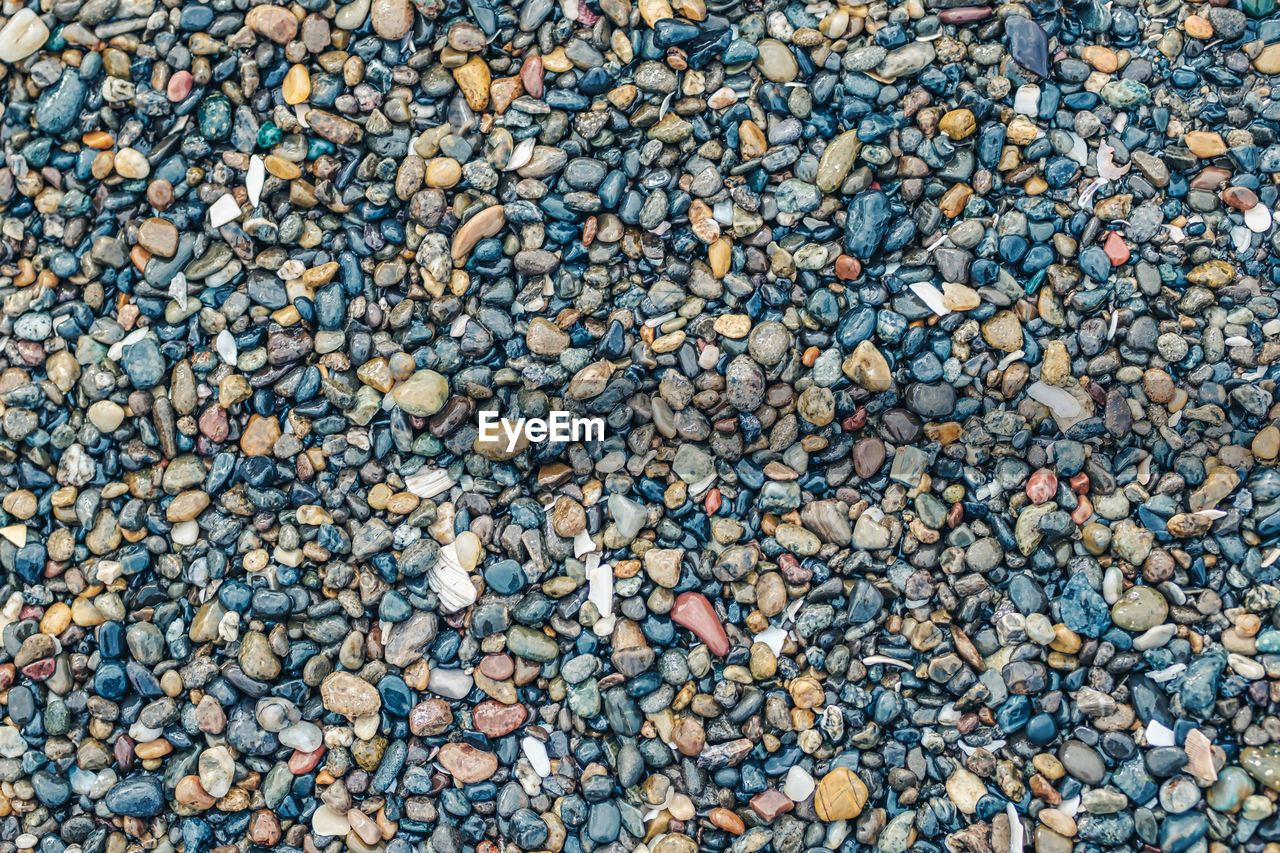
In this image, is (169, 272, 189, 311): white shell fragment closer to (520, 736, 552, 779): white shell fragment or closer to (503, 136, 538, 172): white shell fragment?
(503, 136, 538, 172): white shell fragment

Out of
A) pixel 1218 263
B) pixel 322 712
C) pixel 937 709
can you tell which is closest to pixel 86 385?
pixel 322 712

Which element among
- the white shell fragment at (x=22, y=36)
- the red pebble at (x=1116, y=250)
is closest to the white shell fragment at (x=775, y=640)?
the red pebble at (x=1116, y=250)

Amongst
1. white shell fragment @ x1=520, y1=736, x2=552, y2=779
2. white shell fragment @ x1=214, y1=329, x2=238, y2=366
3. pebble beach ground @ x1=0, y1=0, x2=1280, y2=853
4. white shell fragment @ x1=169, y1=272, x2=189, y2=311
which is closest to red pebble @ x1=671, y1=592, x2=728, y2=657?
pebble beach ground @ x1=0, y1=0, x2=1280, y2=853

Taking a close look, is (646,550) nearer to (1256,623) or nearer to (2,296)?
(1256,623)

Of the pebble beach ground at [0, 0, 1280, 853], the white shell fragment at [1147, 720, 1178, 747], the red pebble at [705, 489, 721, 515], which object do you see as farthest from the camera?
the red pebble at [705, 489, 721, 515]

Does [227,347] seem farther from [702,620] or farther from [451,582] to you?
[702,620]

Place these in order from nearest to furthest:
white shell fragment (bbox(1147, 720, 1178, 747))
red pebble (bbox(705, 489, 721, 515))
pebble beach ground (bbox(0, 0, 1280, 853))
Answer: white shell fragment (bbox(1147, 720, 1178, 747)) → pebble beach ground (bbox(0, 0, 1280, 853)) → red pebble (bbox(705, 489, 721, 515))

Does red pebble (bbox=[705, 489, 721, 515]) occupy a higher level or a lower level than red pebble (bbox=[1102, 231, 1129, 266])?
lower
